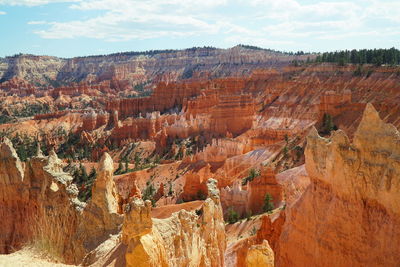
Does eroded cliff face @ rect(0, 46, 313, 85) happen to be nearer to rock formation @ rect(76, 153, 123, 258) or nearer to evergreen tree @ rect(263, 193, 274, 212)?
evergreen tree @ rect(263, 193, 274, 212)

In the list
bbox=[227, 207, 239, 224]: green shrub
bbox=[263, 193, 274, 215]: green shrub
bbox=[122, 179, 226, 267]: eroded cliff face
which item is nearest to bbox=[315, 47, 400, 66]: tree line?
bbox=[263, 193, 274, 215]: green shrub

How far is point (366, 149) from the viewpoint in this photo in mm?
14375

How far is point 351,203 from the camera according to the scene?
14555 millimetres

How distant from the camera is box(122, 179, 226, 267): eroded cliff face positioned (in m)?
10.9

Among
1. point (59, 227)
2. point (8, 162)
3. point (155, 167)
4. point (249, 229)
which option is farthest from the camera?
point (155, 167)

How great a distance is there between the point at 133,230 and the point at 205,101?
6498cm

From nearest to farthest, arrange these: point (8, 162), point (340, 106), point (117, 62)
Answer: point (8, 162), point (340, 106), point (117, 62)

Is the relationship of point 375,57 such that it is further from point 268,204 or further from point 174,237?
point 174,237

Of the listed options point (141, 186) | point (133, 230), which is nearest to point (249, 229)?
point (133, 230)

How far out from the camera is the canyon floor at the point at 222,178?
43.5 feet

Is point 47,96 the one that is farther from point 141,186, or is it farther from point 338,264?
point 338,264

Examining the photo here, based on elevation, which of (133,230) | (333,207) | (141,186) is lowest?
(141,186)

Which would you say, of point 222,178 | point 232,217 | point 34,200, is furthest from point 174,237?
point 222,178

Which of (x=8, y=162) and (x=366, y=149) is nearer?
(x=366, y=149)
